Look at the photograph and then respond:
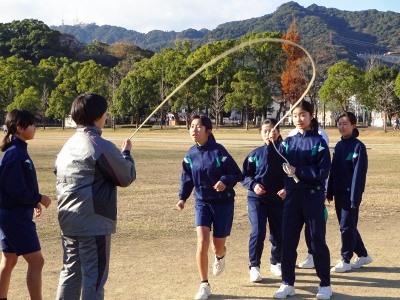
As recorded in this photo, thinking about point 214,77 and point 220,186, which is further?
point 214,77

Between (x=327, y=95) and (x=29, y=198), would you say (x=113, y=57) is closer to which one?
(x=327, y=95)

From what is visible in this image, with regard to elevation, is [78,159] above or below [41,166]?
above

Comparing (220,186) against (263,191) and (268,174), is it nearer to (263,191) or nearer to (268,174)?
(263,191)

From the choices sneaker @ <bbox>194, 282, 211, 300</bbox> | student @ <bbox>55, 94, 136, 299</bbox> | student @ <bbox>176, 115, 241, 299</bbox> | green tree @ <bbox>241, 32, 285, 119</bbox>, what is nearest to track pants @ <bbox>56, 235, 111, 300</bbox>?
student @ <bbox>55, 94, 136, 299</bbox>

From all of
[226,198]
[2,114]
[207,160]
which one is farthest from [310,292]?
[2,114]

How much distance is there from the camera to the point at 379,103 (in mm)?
65312

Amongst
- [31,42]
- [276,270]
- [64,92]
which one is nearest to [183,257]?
[276,270]

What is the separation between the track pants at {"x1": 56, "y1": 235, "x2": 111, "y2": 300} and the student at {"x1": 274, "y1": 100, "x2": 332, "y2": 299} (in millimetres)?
2266

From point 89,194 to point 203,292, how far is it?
2248 mm

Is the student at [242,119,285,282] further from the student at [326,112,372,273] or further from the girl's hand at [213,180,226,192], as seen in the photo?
the student at [326,112,372,273]

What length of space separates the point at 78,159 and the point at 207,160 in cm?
223

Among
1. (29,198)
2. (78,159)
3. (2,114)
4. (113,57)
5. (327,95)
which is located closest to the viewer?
(78,159)

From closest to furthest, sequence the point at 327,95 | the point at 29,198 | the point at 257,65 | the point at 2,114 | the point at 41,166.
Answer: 1. the point at 29,198
2. the point at 41,166
3. the point at 327,95
4. the point at 257,65
5. the point at 2,114

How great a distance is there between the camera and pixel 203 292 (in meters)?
6.23
